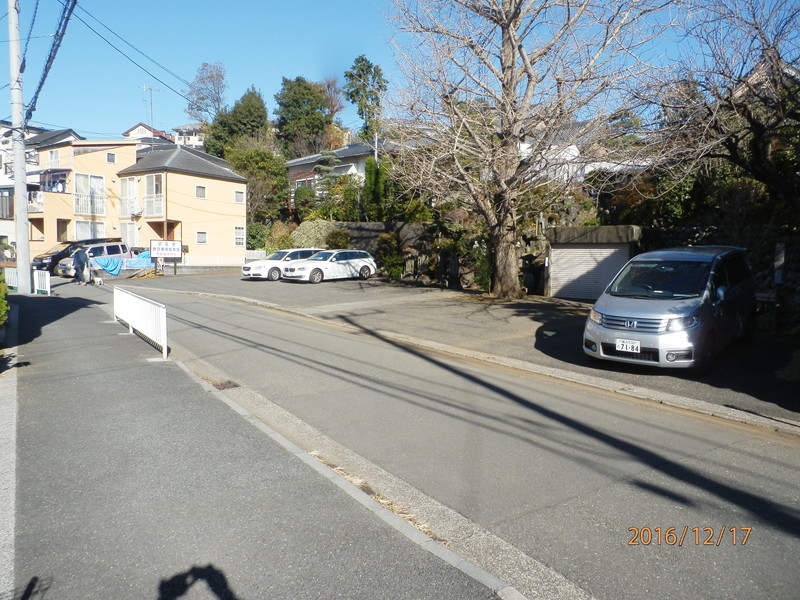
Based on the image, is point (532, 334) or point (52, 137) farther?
point (52, 137)

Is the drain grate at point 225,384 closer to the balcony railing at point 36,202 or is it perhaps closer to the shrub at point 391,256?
the shrub at point 391,256

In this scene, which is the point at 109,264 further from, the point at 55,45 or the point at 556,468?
the point at 556,468

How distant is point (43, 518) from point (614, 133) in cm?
1413

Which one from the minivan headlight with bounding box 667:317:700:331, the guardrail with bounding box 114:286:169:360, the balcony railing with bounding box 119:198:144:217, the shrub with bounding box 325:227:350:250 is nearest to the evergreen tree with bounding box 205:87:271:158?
the balcony railing with bounding box 119:198:144:217

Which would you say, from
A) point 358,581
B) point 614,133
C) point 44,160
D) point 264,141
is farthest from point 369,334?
point 264,141

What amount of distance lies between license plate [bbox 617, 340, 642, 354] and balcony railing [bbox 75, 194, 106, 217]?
123ft

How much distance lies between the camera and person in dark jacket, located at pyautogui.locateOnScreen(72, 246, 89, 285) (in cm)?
2747

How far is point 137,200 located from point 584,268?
29.4 meters

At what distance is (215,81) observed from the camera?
6334cm

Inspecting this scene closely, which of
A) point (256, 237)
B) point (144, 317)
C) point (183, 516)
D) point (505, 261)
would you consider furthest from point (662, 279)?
point (256, 237)

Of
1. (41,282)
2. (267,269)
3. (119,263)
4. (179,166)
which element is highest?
A: (179,166)

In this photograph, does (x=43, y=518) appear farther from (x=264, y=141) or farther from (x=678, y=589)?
(x=264, y=141)
